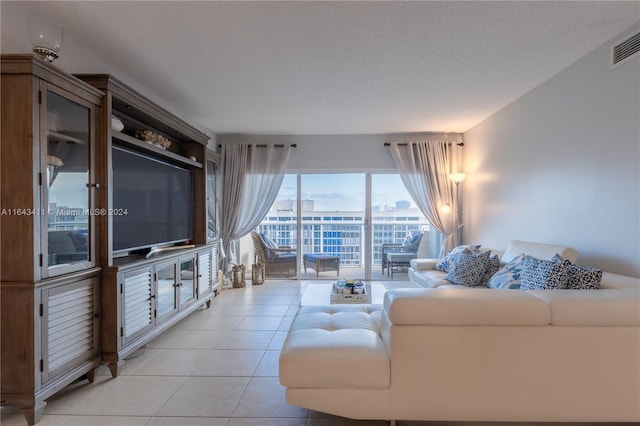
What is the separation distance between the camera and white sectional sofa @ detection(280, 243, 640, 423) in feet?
4.92

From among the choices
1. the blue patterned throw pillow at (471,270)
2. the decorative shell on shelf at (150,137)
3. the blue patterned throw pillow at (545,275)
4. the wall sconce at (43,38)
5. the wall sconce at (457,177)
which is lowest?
the blue patterned throw pillow at (471,270)

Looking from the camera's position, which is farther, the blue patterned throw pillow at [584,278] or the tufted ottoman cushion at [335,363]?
the blue patterned throw pillow at [584,278]

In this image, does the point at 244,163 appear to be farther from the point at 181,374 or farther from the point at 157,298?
the point at 181,374

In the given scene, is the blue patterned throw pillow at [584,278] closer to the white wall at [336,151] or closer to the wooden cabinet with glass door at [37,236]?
the wooden cabinet with glass door at [37,236]

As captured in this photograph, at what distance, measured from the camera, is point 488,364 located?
1527 mm

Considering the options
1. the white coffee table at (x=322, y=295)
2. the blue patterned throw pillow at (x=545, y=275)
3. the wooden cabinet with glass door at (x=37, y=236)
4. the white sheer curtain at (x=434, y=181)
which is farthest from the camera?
the white sheer curtain at (x=434, y=181)

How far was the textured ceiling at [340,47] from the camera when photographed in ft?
6.57

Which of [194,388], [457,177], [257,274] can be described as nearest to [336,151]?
[457,177]

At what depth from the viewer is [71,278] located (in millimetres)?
1949

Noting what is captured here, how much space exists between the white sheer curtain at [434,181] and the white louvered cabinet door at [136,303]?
394 cm

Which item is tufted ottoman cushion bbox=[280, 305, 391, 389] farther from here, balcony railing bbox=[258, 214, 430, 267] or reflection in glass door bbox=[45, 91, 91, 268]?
balcony railing bbox=[258, 214, 430, 267]

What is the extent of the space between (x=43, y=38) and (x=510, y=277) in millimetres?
3650

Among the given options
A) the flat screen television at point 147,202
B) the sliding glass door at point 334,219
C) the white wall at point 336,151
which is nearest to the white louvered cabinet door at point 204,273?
the flat screen television at point 147,202

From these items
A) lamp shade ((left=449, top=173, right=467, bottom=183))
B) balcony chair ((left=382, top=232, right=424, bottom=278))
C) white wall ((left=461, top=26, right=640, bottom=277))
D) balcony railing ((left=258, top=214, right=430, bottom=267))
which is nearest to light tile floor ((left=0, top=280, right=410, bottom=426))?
white wall ((left=461, top=26, right=640, bottom=277))
